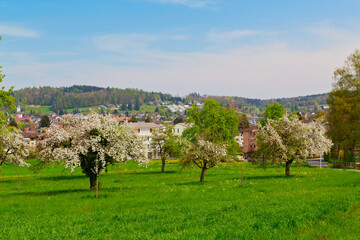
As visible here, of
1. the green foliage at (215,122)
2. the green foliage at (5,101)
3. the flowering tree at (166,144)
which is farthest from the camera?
the green foliage at (215,122)

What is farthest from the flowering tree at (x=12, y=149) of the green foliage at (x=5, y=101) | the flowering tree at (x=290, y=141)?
the flowering tree at (x=290, y=141)

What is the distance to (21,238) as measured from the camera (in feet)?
54.7

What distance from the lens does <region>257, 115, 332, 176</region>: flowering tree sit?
50.7 m

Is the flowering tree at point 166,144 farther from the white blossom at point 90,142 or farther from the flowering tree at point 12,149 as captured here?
the white blossom at point 90,142

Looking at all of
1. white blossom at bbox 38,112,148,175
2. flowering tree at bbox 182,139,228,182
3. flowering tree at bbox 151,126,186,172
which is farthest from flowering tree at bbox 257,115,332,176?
white blossom at bbox 38,112,148,175

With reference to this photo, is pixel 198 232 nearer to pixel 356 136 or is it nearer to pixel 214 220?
pixel 214 220

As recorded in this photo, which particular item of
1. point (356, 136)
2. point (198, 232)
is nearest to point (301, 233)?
point (198, 232)

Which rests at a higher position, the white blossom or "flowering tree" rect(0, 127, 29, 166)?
the white blossom

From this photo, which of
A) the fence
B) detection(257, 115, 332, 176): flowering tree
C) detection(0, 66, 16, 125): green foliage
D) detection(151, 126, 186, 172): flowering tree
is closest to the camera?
detection(0, 66, 16, 125): green foliage

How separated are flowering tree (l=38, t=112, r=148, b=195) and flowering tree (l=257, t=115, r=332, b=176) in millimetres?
20791

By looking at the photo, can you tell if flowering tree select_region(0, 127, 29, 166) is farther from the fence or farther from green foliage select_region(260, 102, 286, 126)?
the fence

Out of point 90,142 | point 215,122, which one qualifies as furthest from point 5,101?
point 215,122

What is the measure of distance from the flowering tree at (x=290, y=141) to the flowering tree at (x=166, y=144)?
65.6 ft

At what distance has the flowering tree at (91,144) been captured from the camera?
3500 cm
